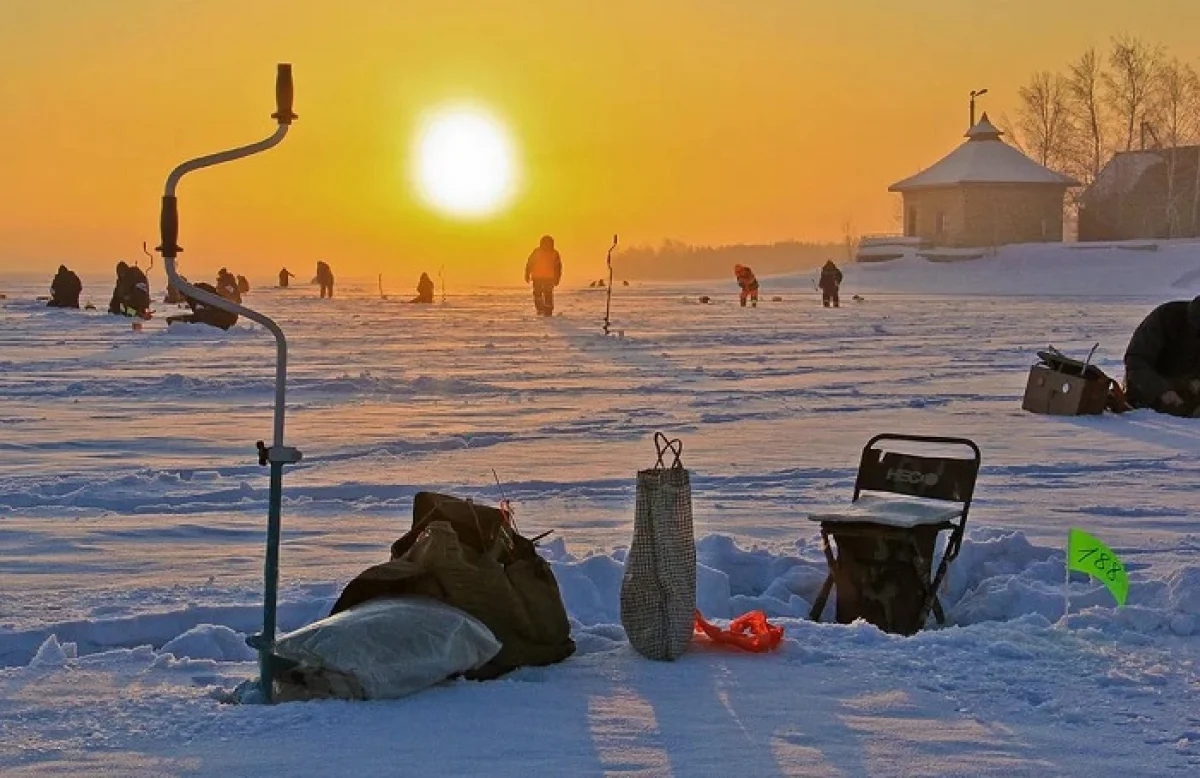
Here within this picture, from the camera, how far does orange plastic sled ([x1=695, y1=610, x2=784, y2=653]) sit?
5.05 m

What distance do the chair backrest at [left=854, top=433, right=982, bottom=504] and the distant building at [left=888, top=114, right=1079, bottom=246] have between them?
204 feet

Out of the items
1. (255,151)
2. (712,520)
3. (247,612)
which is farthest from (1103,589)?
(255,151)

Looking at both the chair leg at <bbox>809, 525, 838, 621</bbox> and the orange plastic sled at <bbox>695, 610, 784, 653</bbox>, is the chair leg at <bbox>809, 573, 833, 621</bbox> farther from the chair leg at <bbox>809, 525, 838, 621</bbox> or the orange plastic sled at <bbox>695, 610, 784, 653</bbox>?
Answer: the orange plastic sled at <bbox>695, 610, 784, 653</bbox>

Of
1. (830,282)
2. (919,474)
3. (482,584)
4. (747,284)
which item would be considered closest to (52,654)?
(482,584)

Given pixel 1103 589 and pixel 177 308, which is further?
pixel 177 308

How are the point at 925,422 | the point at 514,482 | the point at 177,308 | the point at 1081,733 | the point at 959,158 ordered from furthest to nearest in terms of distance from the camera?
the point at 959,158, the point at 177,308, the point at 925,422, the point at 514,482, the point at 1081,733

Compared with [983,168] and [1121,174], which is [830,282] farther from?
[1121,174]

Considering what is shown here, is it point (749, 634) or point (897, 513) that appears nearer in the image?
point (749, 634)

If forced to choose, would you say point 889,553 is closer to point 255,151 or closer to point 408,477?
point 255,151

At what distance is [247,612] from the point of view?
575 cm

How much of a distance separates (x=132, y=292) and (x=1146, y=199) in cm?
5526

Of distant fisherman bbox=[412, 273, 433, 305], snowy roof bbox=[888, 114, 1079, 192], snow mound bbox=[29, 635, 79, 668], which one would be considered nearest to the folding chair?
snow mound bbox=[29, 635, 79, 668]

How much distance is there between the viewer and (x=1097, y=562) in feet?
19.0

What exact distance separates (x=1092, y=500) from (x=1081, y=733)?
4642 millimetres
